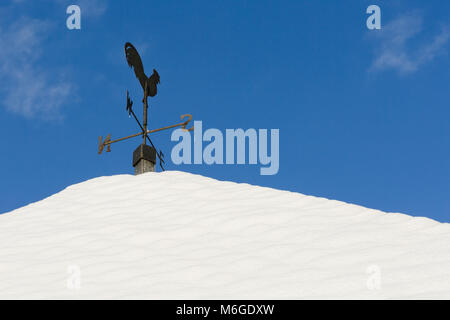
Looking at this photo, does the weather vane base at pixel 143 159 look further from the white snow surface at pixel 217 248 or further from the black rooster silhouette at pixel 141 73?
the white snow surface at pixel 217 248

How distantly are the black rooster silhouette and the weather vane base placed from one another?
129 cm

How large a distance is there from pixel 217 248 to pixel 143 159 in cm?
533

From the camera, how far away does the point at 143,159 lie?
10.5 meters

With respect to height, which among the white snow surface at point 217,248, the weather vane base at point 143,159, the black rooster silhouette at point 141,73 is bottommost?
the white snow surface at point 217,248

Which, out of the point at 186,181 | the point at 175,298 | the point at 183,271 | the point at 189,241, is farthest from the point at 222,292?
the point at 186,181

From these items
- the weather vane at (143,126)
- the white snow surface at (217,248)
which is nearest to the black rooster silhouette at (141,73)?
the weather vane at (143,126)

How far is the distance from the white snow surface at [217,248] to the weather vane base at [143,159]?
2011 mm

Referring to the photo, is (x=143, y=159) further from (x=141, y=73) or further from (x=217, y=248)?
(x=217, y=248)

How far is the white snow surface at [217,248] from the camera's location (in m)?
4.20

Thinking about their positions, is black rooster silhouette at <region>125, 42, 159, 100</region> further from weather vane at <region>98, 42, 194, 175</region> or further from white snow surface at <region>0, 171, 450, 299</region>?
white snow surface at <region>0, 171, 450, 299</region>

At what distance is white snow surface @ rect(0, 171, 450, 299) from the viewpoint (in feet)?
13.8

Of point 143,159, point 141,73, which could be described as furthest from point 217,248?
point 141,73

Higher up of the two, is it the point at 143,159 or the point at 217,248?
the point at 143,159

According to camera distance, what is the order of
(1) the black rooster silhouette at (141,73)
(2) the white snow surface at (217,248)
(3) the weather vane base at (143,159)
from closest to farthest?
(2) the white snow surface at (217,248)
(3) the weather vane base at (143,159)
(1) the black rooster silhouette at (141,73)
